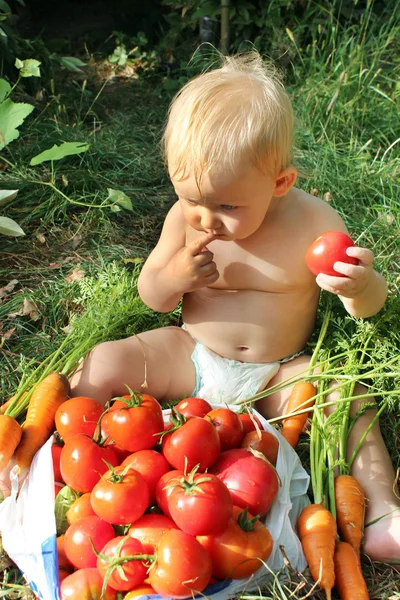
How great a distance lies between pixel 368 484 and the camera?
6.53ft

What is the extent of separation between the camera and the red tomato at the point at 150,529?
1.55 meters

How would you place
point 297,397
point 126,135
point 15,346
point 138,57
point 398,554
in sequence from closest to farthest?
1. point 398,554
2. point 297,397
3. point 15,346
4. point 126,135
5. point 138,57

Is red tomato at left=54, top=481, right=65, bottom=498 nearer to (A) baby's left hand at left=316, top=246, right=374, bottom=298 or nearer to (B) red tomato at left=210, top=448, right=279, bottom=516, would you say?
(B) red tomato at left=210, top=448, right=279, bottom=516

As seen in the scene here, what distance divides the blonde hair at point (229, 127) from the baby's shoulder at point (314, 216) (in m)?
0.23

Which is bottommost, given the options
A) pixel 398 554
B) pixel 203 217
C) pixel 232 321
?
pixel 398 554

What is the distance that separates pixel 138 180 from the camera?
3562mm

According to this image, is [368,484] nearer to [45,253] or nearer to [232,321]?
[232,321]

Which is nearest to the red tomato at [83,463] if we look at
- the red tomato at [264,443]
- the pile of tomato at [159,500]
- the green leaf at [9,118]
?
the pile of tomato at [159,500]

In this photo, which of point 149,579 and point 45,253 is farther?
point 45,253

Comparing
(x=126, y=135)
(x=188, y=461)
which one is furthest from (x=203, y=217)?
(x=126, y=135)

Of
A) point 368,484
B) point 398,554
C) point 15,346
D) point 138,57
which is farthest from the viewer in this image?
point 138,57

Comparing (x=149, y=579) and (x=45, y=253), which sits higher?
(x=149, y=579)

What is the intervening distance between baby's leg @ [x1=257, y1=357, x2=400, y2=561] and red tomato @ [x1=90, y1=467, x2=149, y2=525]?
0.70 meters

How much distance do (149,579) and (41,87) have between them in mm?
3232
